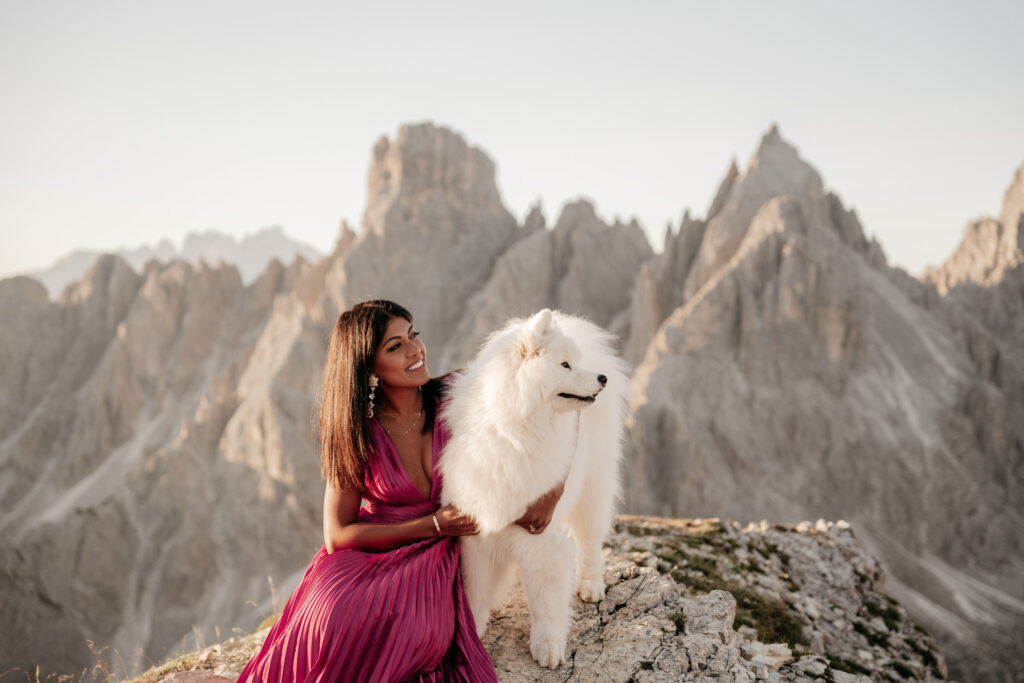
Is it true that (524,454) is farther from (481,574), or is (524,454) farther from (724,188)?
(724,188)

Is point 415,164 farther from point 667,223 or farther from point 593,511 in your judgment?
point 593,511

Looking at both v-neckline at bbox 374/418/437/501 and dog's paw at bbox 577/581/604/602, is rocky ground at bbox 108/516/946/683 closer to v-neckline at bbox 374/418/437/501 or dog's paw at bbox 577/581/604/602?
dog's paw at bbox 577/581/604/602

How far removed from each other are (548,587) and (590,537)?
0.94 metres

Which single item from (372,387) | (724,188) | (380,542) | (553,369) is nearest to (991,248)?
(724,188)

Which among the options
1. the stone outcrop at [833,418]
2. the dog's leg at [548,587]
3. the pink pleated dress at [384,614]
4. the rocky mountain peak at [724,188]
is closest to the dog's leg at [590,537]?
the dog's leg at [548,587]

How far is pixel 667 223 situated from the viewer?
46.3 metres

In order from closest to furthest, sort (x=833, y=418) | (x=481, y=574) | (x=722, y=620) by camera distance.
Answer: (x=481, y=574)
(x=722, y=620)
(x=833, y=418)

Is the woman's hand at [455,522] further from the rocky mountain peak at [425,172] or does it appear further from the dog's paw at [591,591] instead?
the rocky mountain peak at [425,172]

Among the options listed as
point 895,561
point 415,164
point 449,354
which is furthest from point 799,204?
point 415,164

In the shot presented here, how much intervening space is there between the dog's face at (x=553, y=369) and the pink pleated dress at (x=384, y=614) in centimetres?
84

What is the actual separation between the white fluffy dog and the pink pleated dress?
207mm

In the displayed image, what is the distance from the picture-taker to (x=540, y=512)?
361 cm

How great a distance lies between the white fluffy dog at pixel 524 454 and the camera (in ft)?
10.9

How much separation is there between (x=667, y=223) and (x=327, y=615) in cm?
4588
